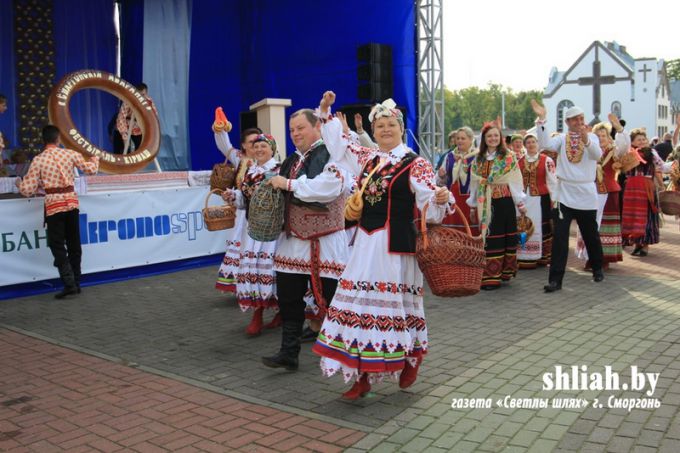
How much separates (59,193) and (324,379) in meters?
4.49

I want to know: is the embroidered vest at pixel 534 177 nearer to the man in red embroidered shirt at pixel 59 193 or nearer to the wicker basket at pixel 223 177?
the wicker basket at pixel 223 177

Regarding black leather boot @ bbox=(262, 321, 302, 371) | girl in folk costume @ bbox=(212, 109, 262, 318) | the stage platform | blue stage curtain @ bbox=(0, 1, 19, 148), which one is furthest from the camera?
blue stage curtain @ bbox=(0, 1, 19, 148)

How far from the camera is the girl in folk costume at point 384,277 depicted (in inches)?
159

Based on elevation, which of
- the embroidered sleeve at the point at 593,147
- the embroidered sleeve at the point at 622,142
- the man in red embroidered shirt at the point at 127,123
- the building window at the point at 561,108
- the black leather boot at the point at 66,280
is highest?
the building window at the point at 561,108

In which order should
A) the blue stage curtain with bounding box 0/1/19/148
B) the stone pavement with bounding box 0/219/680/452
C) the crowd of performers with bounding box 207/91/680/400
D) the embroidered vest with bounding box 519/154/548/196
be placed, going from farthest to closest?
the blue stage curtain with bounding box 0/1/19/148, the embroidered vest with bounding box 519/154/548/196, the crowd of performers with bounding box 207/91/680/400, the stone pavement with bounding box 0/219/680/452

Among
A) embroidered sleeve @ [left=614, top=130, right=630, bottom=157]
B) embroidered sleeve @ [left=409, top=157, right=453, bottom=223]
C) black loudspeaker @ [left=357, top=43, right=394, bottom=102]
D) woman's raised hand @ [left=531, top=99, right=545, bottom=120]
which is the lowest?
embroidered sleeve @ [left=409, top=157, right=453, bottom=223]

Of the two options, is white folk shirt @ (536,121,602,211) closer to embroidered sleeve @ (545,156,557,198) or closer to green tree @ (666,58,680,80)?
embroidered sleeve @ (545,156,557,198)

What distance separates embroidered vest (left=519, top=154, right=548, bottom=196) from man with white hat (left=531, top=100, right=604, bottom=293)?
1404 mm

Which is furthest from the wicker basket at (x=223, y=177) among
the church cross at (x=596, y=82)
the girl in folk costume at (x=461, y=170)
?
the church cross at (x=596, y=82)

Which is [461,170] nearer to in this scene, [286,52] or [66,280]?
[66,280]

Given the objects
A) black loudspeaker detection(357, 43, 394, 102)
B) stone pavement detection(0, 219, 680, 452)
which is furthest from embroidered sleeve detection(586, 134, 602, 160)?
black loudspeaker detection(357, 43, 394, 102)

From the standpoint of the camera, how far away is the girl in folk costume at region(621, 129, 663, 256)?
10117 mm

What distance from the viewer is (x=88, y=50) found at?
1533 cm

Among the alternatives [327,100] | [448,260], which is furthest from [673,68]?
[448,260]
